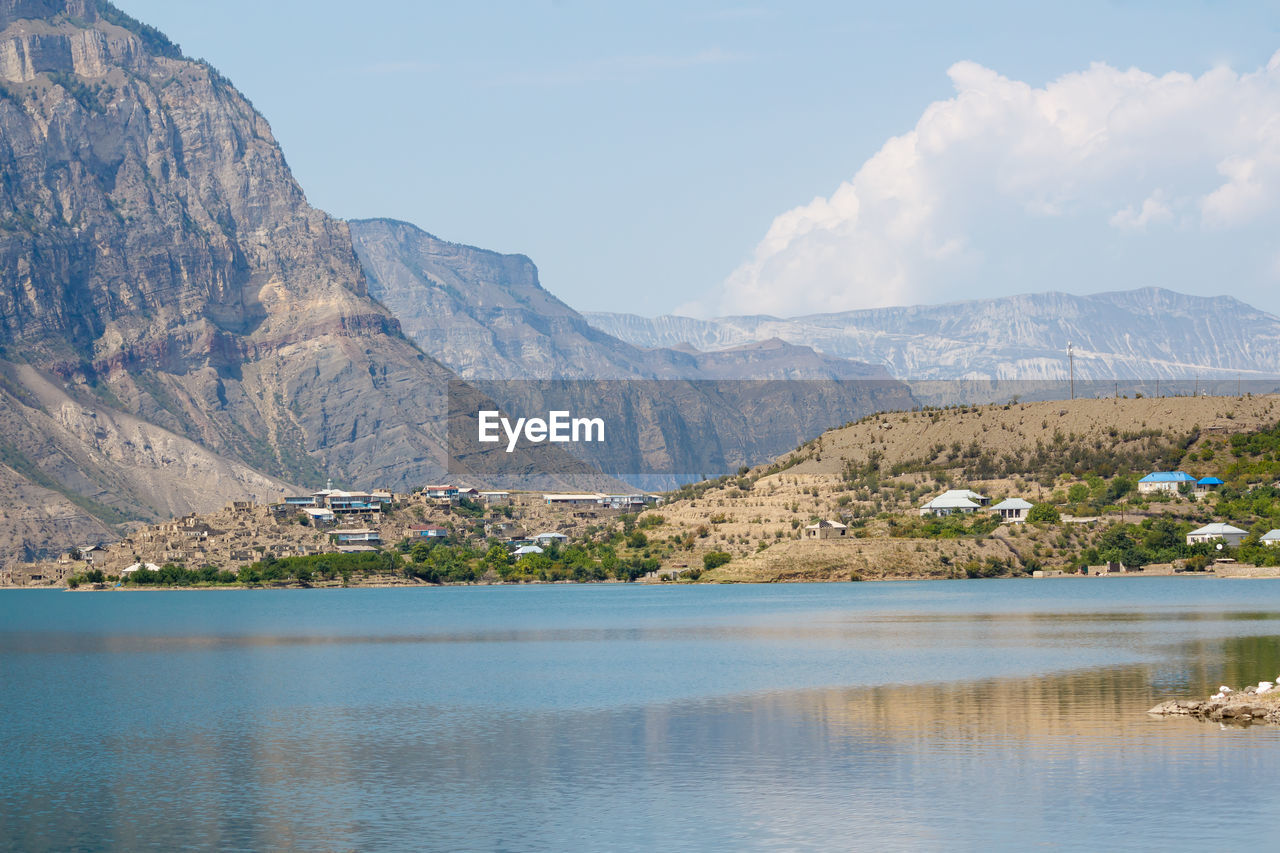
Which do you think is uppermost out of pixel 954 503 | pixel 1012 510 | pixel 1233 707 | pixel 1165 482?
pixel 1165 482

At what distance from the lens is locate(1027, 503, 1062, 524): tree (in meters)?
148

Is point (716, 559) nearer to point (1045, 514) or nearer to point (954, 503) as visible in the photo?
point (954, 503)

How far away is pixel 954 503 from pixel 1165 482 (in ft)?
69.0

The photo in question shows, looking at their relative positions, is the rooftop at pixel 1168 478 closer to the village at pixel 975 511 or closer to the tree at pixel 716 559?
the village at pixel 975 511

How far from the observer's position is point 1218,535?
14012cm

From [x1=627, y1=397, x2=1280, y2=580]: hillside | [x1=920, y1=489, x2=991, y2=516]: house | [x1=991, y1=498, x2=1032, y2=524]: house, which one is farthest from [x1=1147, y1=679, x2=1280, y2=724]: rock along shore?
[x1=920, y1=489, x2=991, y2=516]: house

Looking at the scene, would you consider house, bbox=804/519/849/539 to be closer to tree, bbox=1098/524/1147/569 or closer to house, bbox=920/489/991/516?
house, bbox=920/489/991/516

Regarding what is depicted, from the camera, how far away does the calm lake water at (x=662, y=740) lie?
3266 centimetres

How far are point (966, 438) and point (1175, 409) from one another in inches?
909

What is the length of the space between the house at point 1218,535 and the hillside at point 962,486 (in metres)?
3.92

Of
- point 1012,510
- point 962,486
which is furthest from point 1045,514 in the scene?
point 962,486

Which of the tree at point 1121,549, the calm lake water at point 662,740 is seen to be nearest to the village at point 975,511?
the tree at point 1121,549

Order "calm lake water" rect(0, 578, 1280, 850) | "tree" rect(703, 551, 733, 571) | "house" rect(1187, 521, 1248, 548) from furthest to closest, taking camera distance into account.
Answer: "tree" rect(703, 551, 733, 571)
"house" rect(1187, 521, 1248, 548)
"calm lake water" rect(0, 578, 1280, 850)

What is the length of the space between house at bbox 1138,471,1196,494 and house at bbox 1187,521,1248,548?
1083cm
